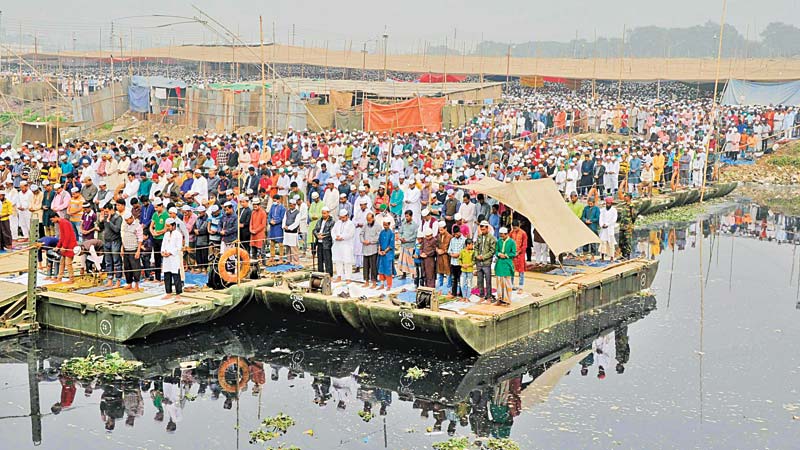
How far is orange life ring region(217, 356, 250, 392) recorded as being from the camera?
16.6 meters

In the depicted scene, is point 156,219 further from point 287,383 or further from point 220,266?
point 287,383

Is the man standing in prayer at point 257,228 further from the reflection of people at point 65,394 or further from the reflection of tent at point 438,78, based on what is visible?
the reflection of tent at point 438,78

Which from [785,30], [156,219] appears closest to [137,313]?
[156,219]

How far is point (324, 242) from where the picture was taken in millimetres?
20609

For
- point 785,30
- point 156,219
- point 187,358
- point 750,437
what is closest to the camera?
point 750,437

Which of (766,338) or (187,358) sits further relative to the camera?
(766,338)

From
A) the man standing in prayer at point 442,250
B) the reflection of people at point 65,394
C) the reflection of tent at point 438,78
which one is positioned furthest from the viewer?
the reflection of tent at point 438,78

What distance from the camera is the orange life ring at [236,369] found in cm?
1662

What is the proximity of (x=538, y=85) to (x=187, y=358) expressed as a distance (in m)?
48.6

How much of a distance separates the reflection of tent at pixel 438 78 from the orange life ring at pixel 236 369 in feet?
148

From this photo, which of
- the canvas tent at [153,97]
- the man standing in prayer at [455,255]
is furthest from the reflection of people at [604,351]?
the canvas tent at [153,97]

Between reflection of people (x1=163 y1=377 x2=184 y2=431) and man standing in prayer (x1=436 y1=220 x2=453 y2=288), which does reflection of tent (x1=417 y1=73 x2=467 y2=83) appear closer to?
man standing in prayer (x1=436 y1=220 x2=453 y2=288)

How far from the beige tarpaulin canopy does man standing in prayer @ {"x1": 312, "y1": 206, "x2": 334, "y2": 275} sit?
2.84 meters

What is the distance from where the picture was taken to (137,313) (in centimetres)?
1791
